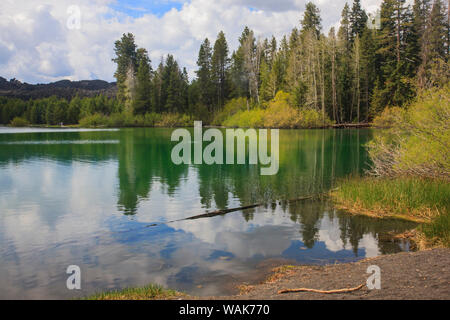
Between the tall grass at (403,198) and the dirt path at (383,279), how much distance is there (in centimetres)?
468

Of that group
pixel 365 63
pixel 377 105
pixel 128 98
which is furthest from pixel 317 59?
pixel 128 98

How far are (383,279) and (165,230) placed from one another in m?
7.26

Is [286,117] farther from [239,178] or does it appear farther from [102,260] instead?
[102,260]

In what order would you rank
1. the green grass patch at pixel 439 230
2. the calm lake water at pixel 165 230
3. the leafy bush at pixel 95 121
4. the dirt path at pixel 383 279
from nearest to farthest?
the dirt path at pixel 383 279 → the calm lake water at pixel 165 230 → the green grass patch at pixel 439 230 → the leafy bush at pixel 95 121

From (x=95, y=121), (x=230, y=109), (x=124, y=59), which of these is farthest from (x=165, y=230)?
(x=124, y=59)

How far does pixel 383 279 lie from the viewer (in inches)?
253

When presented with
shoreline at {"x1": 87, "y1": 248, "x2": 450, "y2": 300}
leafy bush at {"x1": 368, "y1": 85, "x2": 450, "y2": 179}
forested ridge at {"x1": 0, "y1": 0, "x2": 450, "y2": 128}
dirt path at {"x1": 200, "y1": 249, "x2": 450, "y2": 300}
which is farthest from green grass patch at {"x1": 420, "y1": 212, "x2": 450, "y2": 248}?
forested ridge at {"x1": 0, "y1": 0, "x2": 450, "y2": 128}

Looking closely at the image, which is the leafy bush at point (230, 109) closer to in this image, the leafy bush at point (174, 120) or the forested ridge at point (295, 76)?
the forested ridge at point (295, 76)

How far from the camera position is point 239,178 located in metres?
21.6

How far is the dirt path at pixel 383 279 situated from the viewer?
18.7 ft

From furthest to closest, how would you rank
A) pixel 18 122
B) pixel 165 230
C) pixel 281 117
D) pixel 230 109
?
pixel 18 122 → pixel 230 109 → pixel 281 117 → pixel 165 230

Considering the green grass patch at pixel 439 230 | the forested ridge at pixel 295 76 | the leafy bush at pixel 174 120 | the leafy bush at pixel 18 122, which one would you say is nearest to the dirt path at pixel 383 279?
the green grass patch at pixel 439 230

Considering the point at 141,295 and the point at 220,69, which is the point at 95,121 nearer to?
the point at 220,69

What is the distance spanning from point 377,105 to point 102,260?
6170cm
